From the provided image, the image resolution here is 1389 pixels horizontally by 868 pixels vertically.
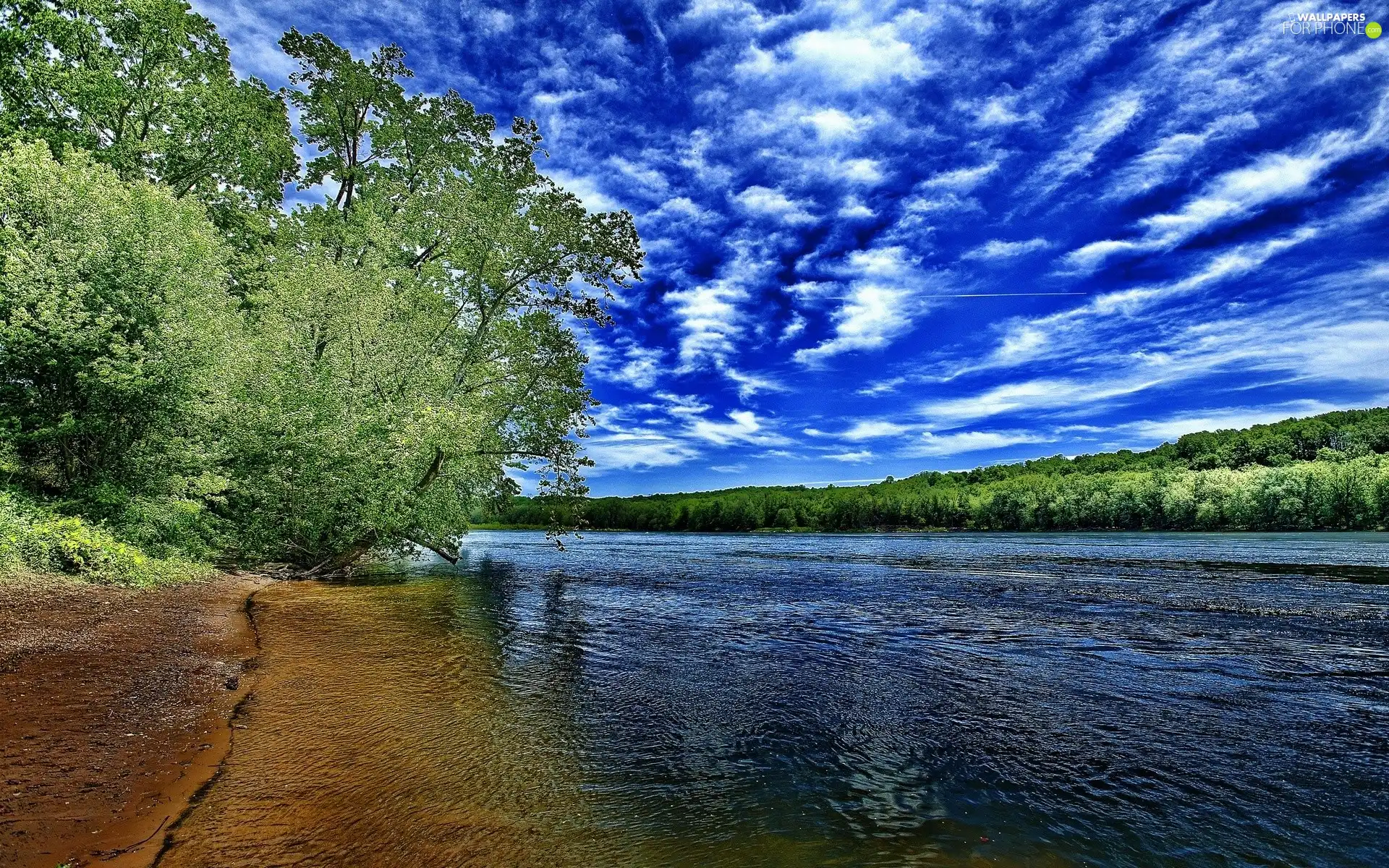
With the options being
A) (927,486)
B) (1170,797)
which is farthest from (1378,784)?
(927,486)

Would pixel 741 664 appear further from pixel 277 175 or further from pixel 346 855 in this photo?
pixel 277 175

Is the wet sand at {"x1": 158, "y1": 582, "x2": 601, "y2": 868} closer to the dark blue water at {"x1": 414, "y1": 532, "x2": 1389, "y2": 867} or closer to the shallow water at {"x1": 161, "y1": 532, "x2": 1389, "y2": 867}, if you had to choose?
the shallow water at {"x1": 161, "y1": 532, "x2": 1389, "y2": 867}

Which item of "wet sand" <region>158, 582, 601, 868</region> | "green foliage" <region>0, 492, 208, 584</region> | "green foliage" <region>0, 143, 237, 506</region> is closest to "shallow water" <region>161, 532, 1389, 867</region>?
"wet sand" <region>158, 582, 601, 868</region>

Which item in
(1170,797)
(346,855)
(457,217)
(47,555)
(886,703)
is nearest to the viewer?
(346,855)

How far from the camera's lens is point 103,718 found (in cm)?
786

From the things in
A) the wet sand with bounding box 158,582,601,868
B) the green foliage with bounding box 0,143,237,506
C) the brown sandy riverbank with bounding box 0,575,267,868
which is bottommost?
the wet sand with bounding box 158,582,601,868

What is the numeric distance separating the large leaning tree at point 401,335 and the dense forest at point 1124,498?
686 centimetres

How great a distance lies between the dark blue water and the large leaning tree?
30.0ft

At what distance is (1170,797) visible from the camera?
7254 mm

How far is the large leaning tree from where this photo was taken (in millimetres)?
25578

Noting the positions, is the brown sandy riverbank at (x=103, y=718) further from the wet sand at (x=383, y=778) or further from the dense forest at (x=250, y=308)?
the dense forest at (x=250, y=308)

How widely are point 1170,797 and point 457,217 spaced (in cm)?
3385

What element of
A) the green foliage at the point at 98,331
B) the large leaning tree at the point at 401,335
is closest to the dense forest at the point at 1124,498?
the large leaning tree at the point at 401,335

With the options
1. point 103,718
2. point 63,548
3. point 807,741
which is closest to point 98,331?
point 63,548
